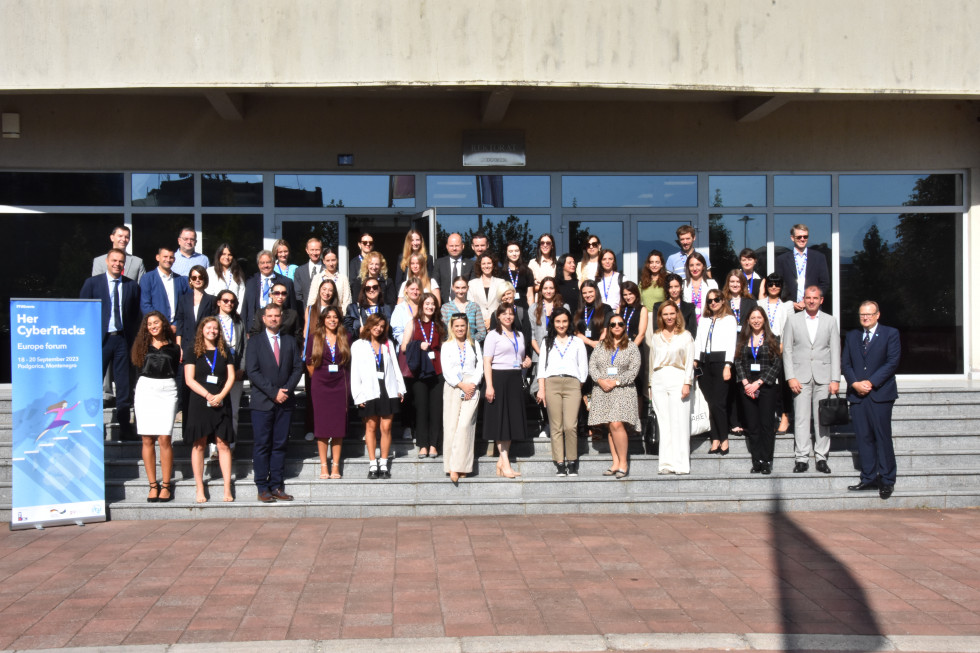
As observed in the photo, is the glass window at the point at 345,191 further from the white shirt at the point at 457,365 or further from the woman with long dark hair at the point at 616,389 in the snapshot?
the woman with long dark hair at the point at 616,389

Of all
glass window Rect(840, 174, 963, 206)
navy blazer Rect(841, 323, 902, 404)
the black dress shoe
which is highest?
glass window Rect(840, 174, 963, 206)

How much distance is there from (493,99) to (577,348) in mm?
3900

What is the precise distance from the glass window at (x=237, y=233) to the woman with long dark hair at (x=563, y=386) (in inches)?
202

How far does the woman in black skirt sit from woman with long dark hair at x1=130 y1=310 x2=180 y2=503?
3068mm

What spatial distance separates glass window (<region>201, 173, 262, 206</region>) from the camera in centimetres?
1280

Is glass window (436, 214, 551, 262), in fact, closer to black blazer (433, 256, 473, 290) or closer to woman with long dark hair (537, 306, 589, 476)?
black blazer (433, 256, 473, 290)

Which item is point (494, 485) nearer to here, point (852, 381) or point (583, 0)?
point (852, 381)

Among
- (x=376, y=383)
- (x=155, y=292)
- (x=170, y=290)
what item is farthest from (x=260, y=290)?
(x=376, y=383)

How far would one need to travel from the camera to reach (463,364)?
364 inches

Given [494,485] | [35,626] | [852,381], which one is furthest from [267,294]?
[852,381]

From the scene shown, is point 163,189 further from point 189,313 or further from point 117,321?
point 189,313

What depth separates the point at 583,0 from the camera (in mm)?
10977

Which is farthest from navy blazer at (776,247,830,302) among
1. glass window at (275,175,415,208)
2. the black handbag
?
glass window at (275,175,415,208)

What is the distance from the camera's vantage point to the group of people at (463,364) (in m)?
8.84
